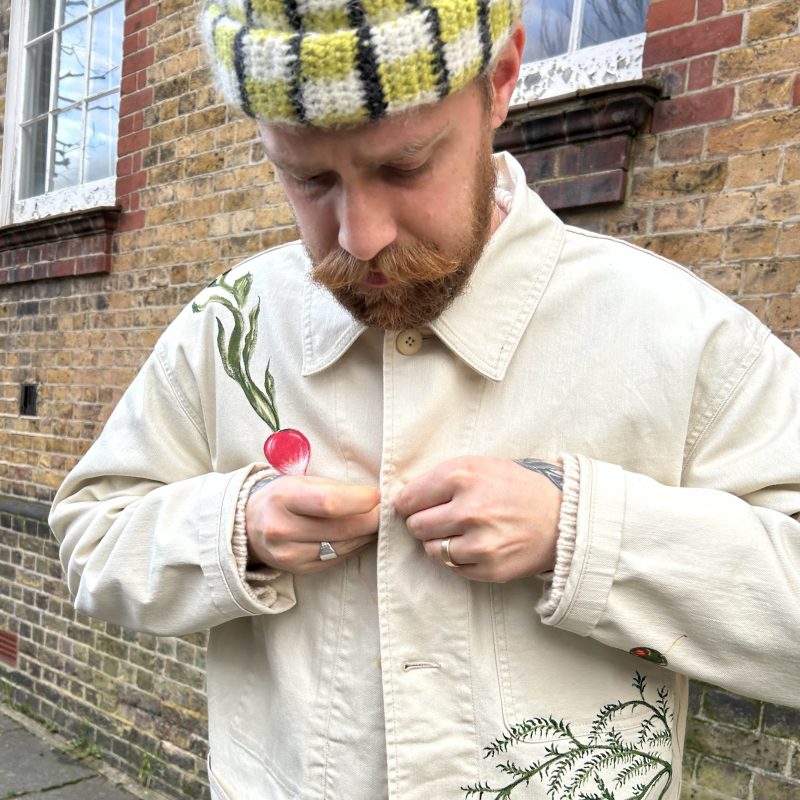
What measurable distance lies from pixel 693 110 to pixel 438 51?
5.00 ft

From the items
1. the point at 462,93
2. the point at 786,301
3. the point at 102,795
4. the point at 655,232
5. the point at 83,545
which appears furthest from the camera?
the point at 102,795

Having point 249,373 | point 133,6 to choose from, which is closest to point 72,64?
point 133,6

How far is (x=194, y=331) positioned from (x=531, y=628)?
784 mm

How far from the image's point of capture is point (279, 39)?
982 mm

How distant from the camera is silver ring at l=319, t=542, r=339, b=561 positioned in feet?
3.84

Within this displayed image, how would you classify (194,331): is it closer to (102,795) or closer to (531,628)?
(531,628)

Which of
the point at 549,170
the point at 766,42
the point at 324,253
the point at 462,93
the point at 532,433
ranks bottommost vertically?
the point at 532,433

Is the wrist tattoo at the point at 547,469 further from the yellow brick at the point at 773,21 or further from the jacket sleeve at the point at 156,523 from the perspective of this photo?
the yellow brick at the point at 773,21

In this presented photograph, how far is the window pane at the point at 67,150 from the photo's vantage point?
503cm

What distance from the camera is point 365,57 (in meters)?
0.97

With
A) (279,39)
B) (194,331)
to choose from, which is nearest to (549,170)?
(194,331)

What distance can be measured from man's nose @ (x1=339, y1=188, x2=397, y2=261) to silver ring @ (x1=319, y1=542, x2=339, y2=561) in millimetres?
424

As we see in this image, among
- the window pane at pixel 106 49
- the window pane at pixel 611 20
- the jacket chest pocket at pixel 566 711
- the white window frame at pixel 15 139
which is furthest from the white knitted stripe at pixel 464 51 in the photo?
the white window frame at pixel 15 139

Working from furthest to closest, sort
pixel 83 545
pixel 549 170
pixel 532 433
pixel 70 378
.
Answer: pixel 70 378 → pixel 549 170 → pixel 83 545 → pixel 532 433
